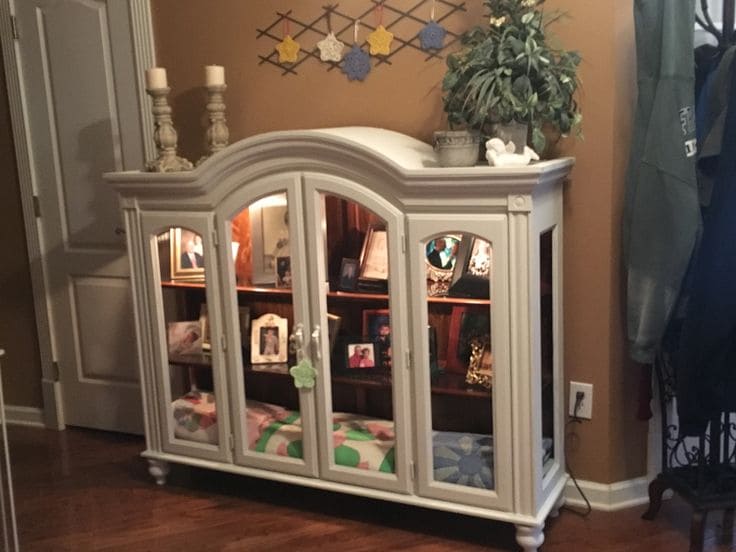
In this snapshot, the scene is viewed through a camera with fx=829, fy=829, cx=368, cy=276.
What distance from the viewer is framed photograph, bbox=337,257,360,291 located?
8.82ft

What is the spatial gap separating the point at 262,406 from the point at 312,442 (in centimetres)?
28

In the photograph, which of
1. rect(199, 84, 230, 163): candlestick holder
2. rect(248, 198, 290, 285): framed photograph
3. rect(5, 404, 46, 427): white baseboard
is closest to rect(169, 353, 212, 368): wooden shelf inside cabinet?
rect(248, 198, 290, 285): framed photograph

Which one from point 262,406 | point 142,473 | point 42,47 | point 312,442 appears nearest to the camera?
point 312,442

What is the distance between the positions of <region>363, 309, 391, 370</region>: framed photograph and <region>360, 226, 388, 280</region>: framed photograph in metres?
0.12

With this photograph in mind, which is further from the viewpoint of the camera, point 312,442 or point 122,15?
point 122,15

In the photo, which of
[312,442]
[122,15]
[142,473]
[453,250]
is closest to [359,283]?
[453,250]

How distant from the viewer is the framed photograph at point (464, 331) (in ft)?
8.21

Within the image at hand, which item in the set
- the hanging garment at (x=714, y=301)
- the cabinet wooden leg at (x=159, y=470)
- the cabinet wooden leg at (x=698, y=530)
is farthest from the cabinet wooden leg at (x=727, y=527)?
the cabinet wooden leg at (x=159, y=470)

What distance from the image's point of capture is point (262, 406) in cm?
296

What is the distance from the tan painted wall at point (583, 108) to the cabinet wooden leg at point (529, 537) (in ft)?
1.42

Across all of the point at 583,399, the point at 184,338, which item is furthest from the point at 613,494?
the point at 184,338

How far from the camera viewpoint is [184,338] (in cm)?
303

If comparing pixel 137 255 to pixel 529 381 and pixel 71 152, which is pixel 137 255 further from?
pixel 529 381

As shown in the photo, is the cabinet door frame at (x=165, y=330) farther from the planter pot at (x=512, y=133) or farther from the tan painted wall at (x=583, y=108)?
the planter pot at (x=512, y=133)
